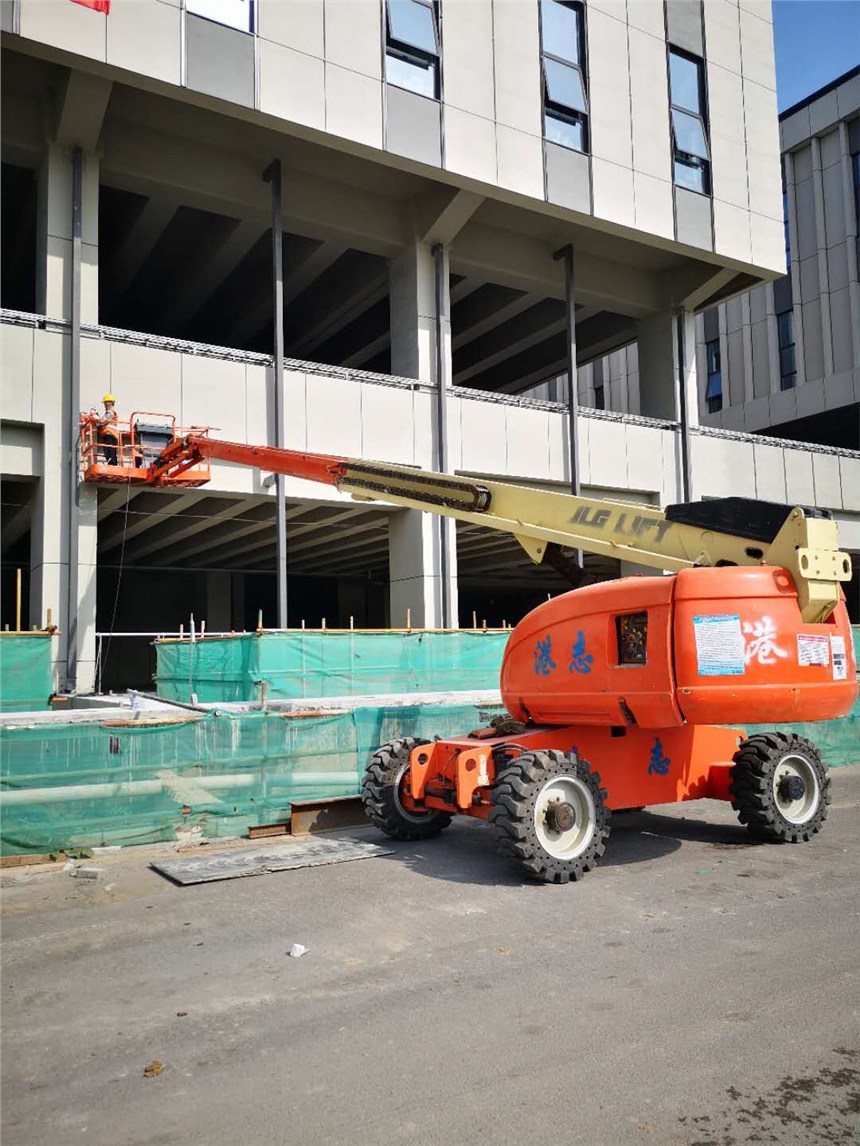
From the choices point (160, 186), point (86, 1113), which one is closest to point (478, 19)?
point (160, 186)

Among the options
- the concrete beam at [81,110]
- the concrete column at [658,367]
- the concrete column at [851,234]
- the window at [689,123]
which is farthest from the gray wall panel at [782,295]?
the concrete beam at [81,110]

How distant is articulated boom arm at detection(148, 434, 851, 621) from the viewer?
25.4ft

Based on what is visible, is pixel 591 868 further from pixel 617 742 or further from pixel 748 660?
pixel 748 660

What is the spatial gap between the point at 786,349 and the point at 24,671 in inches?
1351

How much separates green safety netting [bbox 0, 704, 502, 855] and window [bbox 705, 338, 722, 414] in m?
34.8

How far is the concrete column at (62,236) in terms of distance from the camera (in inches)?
693

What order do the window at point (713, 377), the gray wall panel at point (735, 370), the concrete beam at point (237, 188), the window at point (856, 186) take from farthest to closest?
the window at point (713, 377)
the gray wall panel at point (735, 370)
the window at point (856, 186)
the concrete beam at point (237, 188)

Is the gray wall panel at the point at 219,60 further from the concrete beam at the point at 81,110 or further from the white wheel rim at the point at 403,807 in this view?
the white wheel rim at the point at 403,807

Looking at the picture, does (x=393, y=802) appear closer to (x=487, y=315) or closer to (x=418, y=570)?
(x=418, y=570)

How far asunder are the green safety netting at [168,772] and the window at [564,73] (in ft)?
55.6

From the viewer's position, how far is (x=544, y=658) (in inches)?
360

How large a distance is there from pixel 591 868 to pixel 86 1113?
505 centimetres

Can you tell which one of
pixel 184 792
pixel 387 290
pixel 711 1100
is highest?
pixel 387 290

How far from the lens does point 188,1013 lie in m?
5.22
